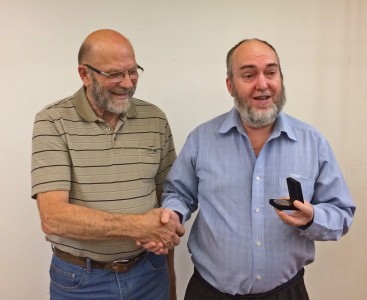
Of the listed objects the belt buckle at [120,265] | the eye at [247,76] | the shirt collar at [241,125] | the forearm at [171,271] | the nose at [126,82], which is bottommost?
the forearm at [171,271]

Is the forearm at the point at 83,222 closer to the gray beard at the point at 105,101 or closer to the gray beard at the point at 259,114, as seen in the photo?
the gray beard at the point at 105,101

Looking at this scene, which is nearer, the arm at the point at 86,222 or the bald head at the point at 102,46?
the arm at the point at 86,222

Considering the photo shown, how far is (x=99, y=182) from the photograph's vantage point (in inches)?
56.2

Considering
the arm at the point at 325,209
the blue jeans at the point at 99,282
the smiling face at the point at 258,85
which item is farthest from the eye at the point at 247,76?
the blue jeans at the point at 99,282

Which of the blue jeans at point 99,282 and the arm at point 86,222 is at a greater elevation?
the arm at point 86,222

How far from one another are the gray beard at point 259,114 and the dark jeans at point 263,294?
0.62 metres

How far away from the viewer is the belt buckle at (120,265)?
1.47 meters

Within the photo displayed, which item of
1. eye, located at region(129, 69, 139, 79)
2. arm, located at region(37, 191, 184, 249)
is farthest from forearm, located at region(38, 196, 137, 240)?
eye, located at region(129, 69, 139, 79)

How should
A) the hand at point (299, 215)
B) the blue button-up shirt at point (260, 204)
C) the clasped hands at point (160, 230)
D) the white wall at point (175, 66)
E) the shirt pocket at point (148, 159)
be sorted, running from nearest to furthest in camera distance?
the hand at point (299, 215), the blue button-up shirt at point (260, 204), the clasped hands at point (160, 230), the shirt pocket at point (148, 159), the white wall at point (175, 66)

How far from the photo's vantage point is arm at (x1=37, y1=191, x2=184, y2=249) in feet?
4.25

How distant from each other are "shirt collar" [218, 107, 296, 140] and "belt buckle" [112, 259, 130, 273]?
705 mm

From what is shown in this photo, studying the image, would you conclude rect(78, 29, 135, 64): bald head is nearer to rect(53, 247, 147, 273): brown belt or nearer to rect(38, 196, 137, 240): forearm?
rect(38, 196, 137, 240): forearm

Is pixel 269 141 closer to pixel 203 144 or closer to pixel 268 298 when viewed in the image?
pixel 203 144

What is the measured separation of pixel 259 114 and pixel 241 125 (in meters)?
0.10
